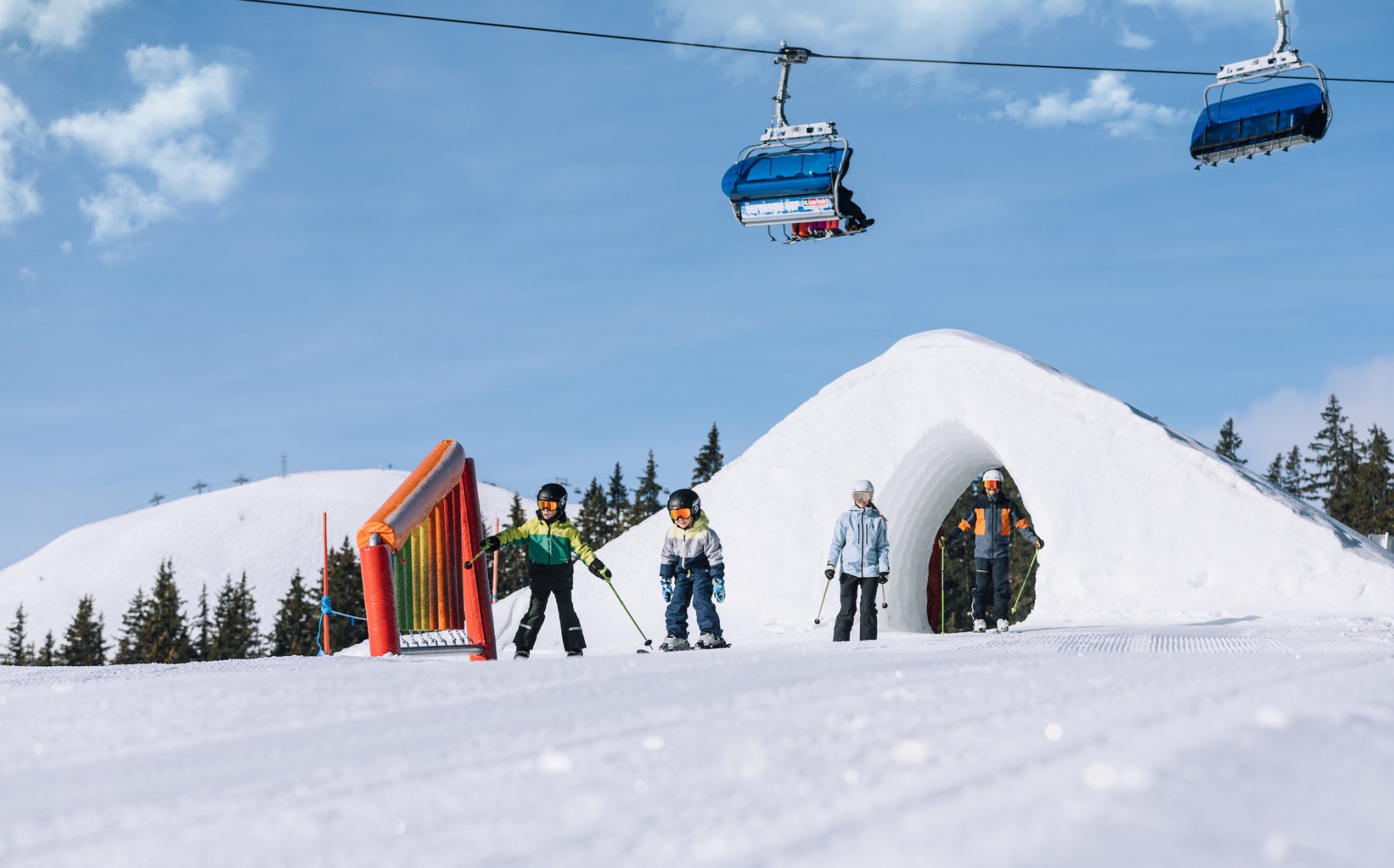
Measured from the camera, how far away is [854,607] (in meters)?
11.5

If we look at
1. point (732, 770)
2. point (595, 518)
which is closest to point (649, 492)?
point (595, 518)

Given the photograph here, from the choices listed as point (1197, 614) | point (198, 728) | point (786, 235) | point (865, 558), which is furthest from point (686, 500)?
point (1197, 614)

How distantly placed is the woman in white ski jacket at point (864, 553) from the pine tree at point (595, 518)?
2129 inches

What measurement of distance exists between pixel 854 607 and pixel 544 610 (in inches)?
126

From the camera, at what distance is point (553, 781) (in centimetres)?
270

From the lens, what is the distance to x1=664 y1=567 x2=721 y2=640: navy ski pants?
10.1 metres

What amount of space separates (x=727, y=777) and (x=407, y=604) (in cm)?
952

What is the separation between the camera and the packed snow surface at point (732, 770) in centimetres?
217

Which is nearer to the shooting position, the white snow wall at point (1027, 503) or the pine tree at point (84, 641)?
the white snow wall at point (1027, 503)

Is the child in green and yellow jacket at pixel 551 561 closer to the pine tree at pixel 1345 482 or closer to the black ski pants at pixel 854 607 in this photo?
the black ski pants at pixel 854 607

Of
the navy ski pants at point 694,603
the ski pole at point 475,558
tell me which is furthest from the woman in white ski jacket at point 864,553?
the ski pole at point 475,558

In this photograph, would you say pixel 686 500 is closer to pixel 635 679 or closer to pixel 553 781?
pixel 635 679

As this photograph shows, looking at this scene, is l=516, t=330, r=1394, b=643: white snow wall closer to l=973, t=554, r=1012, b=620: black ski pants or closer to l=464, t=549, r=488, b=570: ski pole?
l=973, t=554, r=1012, b=620: black ski pants

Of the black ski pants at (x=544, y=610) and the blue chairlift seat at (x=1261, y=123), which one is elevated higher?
the blue chairlift seat at (x=1261, y=123)
